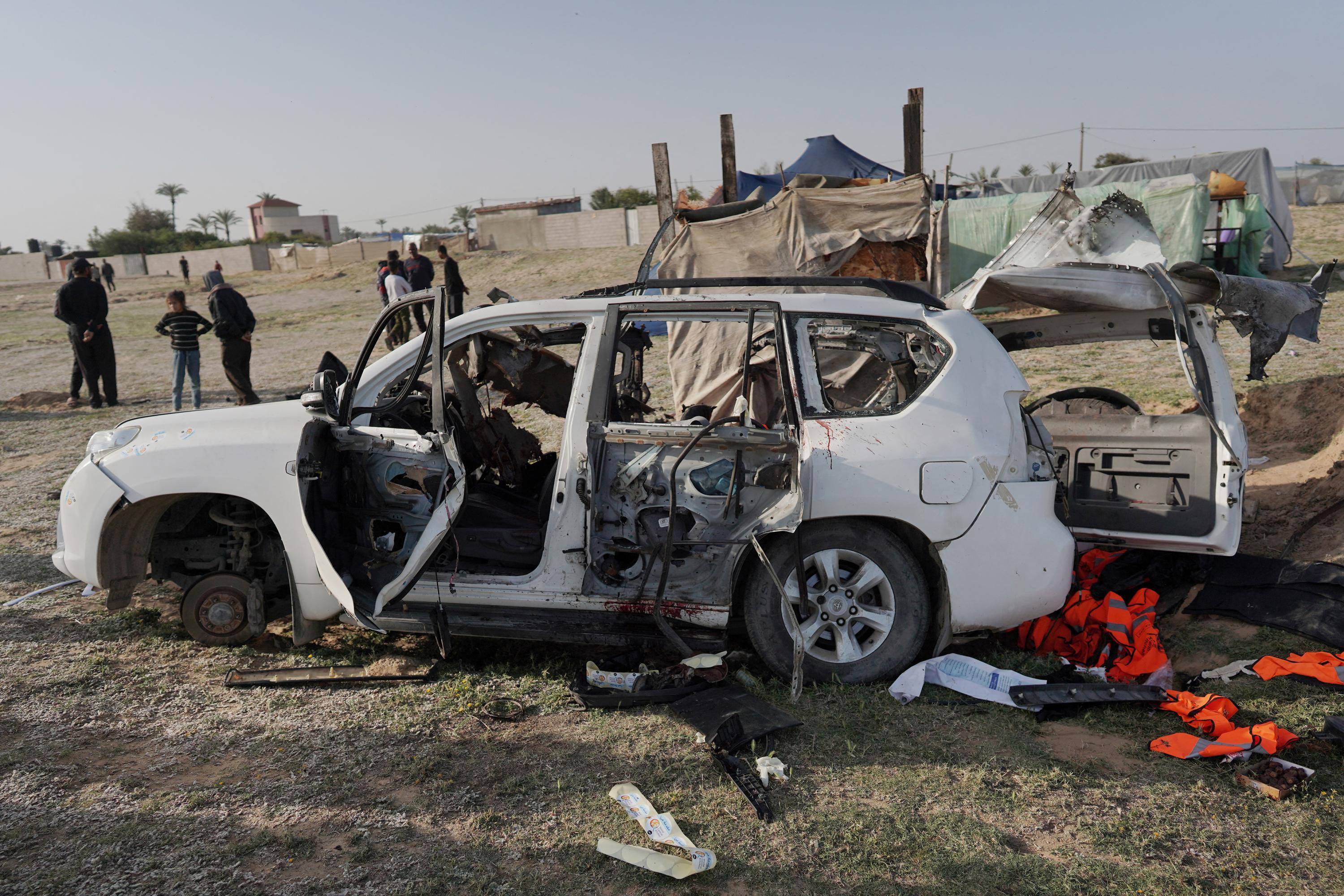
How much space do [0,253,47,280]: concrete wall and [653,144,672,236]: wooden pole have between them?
6002 cm

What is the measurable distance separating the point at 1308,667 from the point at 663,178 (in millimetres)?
9114

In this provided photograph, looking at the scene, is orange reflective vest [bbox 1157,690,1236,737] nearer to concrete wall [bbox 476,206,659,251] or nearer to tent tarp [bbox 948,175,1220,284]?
tent tarp [bbox 948,175,1220,284]

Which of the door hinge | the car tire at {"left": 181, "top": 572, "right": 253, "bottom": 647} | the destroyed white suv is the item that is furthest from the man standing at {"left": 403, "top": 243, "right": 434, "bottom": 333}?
the door hinge

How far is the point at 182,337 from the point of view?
1117cm

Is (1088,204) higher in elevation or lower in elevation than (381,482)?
higher

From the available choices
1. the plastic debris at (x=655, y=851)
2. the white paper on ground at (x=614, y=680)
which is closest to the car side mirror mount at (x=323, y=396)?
the white paper on ground at (x=614, y=680)

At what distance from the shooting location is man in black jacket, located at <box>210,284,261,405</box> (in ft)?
36.8

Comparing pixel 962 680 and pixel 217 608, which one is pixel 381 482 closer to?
pixel 217 608

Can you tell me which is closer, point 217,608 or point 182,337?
point 217,608

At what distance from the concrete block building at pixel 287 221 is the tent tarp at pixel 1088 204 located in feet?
271

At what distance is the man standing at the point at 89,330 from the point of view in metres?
11.7

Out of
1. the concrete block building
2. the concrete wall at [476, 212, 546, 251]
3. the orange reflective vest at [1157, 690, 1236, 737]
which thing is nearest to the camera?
the orange reflective vest at [1157, 690, 1236, 737]

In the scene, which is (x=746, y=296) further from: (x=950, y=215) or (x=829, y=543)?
(x=950, y=215)

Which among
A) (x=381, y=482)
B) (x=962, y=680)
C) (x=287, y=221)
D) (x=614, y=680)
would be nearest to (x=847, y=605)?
(x=962, y=680)
